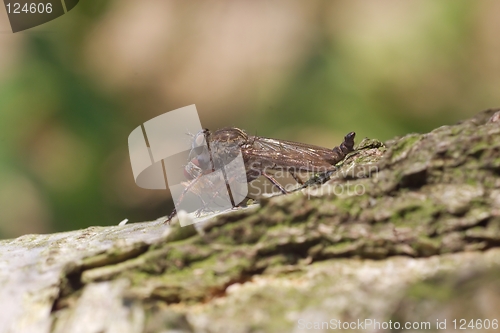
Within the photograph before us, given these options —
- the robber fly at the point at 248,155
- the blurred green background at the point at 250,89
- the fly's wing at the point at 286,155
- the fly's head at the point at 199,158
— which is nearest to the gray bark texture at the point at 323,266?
the fly's wing at the point at 286,155

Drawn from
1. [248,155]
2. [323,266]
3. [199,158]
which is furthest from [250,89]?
[323,266]

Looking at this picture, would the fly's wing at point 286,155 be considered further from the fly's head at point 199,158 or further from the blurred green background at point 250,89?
the blurred green background at point 250,89

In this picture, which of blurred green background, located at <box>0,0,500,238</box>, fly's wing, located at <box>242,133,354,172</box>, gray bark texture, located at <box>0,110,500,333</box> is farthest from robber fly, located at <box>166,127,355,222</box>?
gray bark texture, located at <box>0,110,500,333</box>

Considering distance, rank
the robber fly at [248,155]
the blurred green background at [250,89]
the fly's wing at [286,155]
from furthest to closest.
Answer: the blurred green background at [250,89] < the robber fly at [248,155] < the fly's wing at [286,155]

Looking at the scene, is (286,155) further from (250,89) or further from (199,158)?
(250,89)

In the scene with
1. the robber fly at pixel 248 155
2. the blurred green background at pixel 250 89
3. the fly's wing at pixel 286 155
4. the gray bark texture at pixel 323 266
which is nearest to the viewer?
the gray bark texture at pixel 323 266

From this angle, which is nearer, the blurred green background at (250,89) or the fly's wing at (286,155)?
the fly's wing at (286,155)

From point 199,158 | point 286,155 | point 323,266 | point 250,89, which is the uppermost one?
point 250,89
